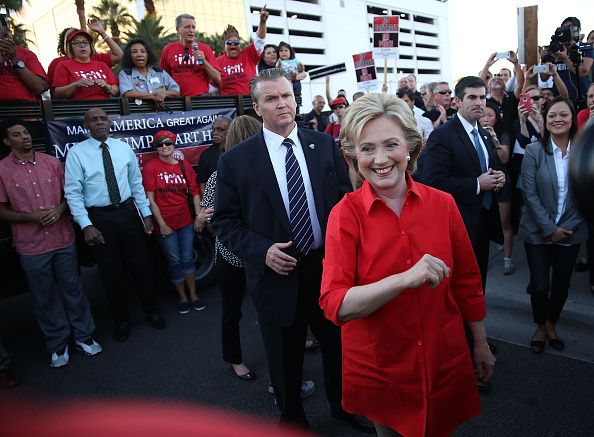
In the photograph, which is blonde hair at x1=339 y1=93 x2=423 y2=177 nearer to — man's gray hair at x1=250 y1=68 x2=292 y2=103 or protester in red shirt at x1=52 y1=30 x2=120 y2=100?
man's gray hair at x1=250 y1=68 x2=292 y2=103

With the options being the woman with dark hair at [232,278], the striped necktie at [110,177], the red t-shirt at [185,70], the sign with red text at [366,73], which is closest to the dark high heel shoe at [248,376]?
the woman with dark hair at [232,278]

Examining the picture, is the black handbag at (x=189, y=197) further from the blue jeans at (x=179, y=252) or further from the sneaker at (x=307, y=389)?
the sneaker at (x=307, y=389)

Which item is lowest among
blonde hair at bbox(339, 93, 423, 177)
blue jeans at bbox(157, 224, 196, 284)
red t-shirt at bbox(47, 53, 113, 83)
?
blue jeans at bbox(157, 224, 196, 284)

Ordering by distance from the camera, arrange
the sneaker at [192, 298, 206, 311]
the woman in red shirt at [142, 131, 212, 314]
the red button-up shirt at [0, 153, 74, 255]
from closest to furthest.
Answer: the red button-up shirt at [0, 153, 74, 255] < the woman in red shirt at [142, 131, 212, 314] < the sneaker at [192, 298, 206, 311]

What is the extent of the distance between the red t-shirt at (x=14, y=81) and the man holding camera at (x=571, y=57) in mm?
6084

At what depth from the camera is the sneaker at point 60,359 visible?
157 inches

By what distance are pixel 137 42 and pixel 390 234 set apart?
198 inches

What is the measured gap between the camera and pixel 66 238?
4066 millimetres

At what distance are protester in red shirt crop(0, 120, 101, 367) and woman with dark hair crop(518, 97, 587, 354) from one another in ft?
13.2

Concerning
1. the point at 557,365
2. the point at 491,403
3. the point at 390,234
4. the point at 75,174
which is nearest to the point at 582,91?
the point at 557,365

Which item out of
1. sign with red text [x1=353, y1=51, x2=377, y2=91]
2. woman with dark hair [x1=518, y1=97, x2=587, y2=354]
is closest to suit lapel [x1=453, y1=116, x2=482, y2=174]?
woman with dark hair [x1=518, y1=97, x2=587, y2=354]

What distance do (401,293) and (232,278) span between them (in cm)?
194

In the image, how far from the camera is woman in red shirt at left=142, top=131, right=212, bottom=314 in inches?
189

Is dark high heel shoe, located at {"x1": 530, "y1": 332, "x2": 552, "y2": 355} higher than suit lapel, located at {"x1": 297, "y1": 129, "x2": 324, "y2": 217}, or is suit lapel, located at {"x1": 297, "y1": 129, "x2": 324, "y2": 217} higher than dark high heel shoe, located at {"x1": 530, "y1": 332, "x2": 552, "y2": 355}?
suit lapel, located at {"x1": 297, "y1": 129, "x2": 324, "y2": 217}
